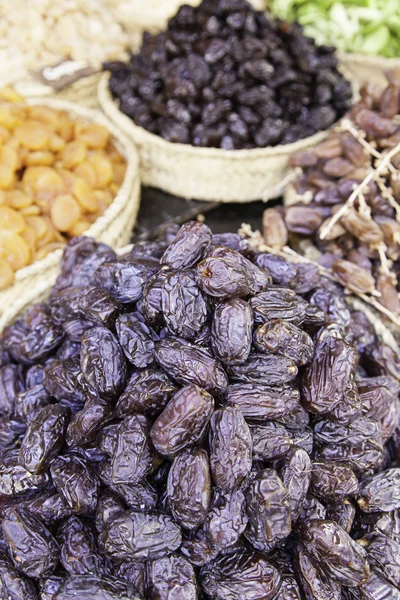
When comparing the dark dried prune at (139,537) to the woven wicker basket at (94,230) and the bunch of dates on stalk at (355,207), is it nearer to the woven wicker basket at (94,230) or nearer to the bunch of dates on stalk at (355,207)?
the woven wicker basket at (94,230)

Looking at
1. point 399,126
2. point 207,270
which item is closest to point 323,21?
point 399,126

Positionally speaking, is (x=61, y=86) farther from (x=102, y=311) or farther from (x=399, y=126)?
(x=102, y=311)

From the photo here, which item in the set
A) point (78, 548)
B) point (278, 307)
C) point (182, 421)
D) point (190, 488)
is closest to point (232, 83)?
point (278, 307)

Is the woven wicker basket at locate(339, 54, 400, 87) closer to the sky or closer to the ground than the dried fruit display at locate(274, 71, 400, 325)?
closer to the sky

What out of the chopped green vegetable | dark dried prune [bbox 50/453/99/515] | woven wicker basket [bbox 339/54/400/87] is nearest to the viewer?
dark dried prune [bbox 50/453/99/515]

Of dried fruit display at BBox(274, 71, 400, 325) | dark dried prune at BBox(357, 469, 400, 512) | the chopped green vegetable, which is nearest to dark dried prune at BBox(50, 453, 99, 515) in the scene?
dark dried prune at BBox(357, 469, 400, 512)

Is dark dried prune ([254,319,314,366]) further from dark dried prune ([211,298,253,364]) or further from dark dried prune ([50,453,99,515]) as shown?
dark dried prune ([50,453,99,515])
